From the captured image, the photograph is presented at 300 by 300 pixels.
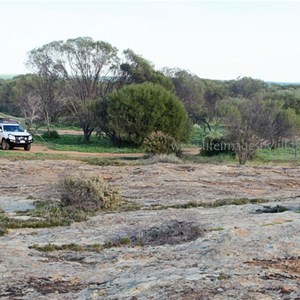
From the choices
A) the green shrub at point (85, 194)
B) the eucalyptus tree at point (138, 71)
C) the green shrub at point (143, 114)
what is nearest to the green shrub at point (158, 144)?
the green shrub at point (143, 114)

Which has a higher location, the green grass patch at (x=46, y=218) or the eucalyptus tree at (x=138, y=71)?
the eucalyptus tree at (x=138, y=71)

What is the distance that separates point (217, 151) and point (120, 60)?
21.5 meters

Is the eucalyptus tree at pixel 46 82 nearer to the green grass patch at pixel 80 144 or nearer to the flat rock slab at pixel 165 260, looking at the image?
the green grass patch at pixel 80 144

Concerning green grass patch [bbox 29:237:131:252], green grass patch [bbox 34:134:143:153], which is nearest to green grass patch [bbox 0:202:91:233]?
green grass patch [bbox 29:237:131:252]

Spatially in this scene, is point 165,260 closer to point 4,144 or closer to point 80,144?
point 4,144

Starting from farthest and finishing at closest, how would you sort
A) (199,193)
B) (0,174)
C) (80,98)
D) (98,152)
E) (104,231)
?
(80,98) → (98,152) → (0,174) → (199,193) → (104,231)

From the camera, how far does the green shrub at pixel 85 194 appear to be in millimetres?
13906

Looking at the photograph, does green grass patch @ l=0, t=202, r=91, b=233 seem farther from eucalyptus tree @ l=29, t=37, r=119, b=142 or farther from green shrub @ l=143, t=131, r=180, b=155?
eucalyptus tree @ l=29, t=37, r=119, b=142

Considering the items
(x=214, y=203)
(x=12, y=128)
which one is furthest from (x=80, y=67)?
(x=214, y=203)

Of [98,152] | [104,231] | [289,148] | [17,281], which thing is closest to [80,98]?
[98,152]

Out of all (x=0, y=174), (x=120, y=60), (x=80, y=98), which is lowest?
(x=0, y=174)

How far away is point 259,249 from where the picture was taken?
840cm

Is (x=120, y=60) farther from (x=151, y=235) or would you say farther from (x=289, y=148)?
(x=151, y=235)

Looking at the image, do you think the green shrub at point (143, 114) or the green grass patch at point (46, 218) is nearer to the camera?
the green grass patch at point (46, 218)
